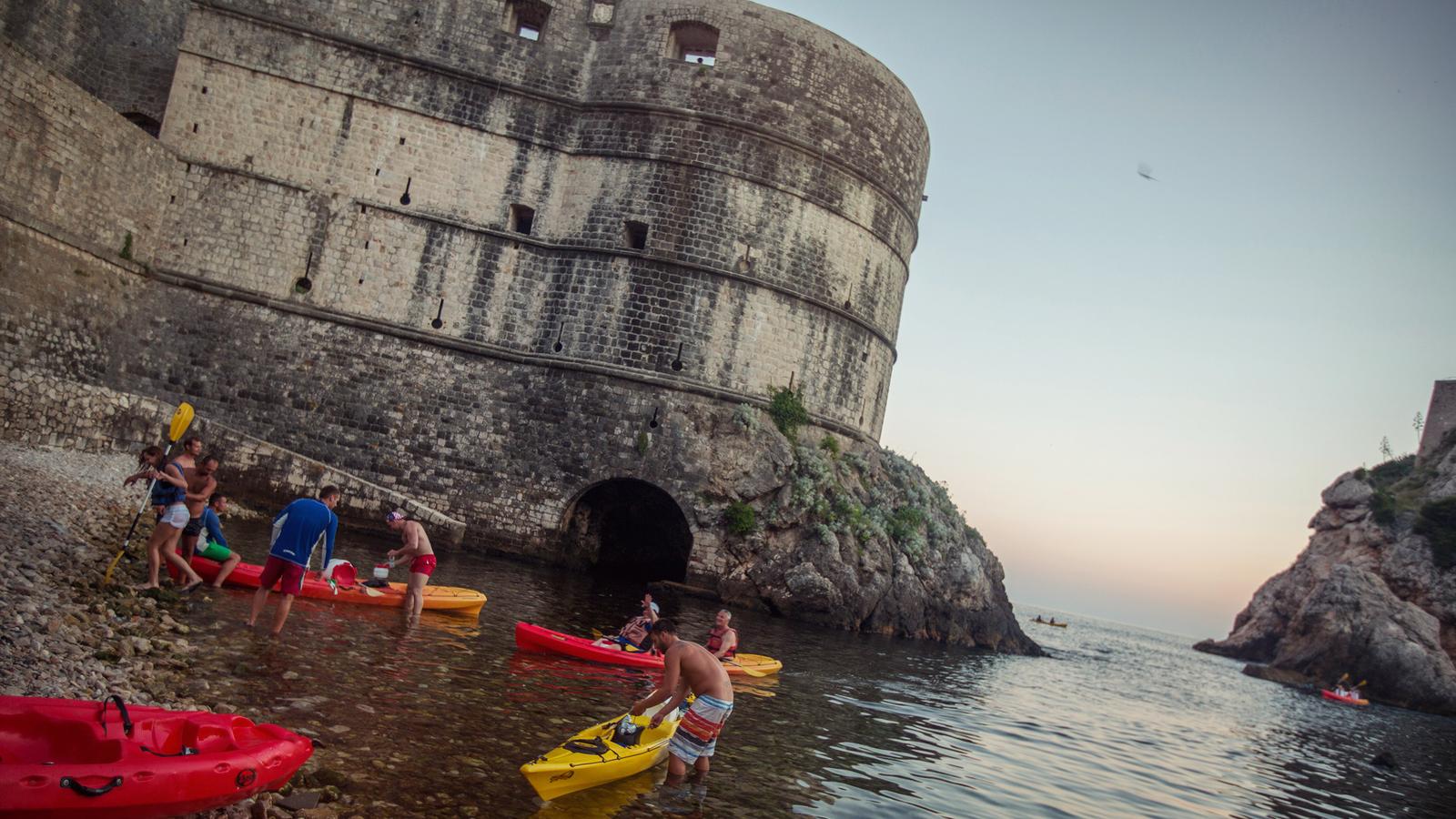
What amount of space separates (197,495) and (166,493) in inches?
32.1

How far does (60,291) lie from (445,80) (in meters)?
9.15

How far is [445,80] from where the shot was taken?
21297 millimetres

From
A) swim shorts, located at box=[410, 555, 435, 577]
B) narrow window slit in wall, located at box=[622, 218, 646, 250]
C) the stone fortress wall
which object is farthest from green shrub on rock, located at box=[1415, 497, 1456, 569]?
swim shorts, located at box=[410, 555, 435, 577]

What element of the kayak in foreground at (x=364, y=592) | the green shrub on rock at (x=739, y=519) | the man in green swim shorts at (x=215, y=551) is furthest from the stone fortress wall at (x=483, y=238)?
the man in green swim shorts at (x=215, y=551)

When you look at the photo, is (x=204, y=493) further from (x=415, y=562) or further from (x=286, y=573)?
(x=415, y=562)

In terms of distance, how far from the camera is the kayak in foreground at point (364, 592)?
1051cm

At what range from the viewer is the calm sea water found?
6.63 meters

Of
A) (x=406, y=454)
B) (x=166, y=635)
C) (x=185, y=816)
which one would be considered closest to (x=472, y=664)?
(x=166, y=635)

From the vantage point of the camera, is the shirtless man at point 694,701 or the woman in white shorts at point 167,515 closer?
the shirtless man at point 694,701

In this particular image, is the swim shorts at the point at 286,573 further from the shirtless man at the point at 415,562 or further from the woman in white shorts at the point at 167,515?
the shirtless man at the point at 415,562

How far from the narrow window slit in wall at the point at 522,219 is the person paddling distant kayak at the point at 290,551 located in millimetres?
13884

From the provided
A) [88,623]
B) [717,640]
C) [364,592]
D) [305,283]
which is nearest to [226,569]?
[364,592]

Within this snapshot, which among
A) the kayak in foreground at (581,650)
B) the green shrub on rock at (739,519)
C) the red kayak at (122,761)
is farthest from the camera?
the green shrub on rock at (739,519)

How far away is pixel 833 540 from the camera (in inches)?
825
